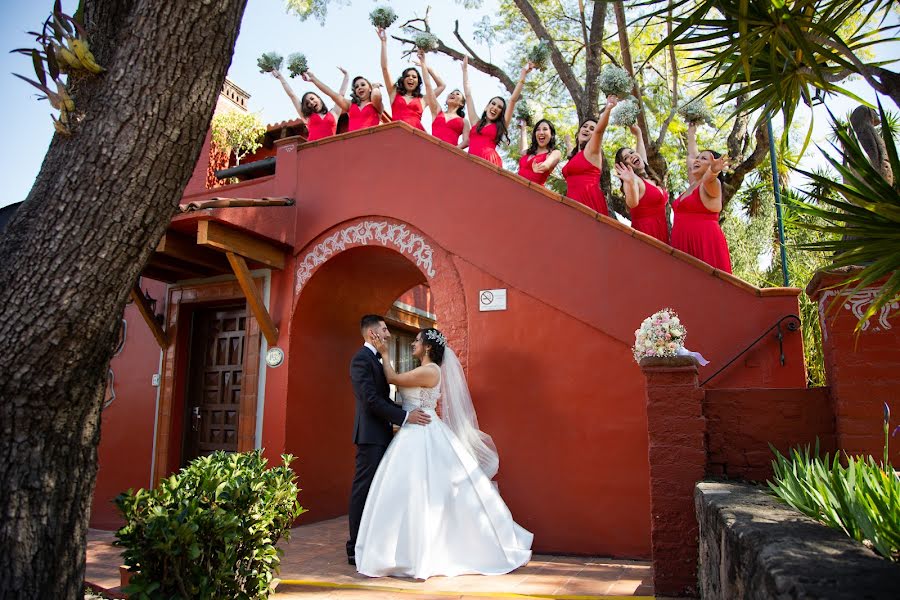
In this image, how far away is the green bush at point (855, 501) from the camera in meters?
1.85

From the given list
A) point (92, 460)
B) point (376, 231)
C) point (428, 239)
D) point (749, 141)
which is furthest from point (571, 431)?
point (749, 141)

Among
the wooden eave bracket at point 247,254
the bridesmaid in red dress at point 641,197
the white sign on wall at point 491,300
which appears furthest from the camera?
the wooden eave bracket at point 247,254

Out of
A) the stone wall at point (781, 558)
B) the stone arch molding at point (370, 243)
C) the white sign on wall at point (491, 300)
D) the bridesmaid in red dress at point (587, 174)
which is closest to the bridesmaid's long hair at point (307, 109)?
the stone arch molding at point (370, 243)

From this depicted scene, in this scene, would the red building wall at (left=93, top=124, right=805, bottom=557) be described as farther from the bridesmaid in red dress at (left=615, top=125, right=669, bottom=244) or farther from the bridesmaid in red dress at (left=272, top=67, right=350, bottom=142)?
the bridesmaid in red dress at (left=615, top=125, right=669, bottom=244)

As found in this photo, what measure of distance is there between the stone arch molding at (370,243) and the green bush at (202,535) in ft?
11.5

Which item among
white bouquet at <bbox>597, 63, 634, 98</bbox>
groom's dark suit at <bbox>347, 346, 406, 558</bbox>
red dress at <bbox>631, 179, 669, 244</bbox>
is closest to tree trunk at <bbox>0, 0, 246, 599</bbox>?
groom's dark suit at <bbox>347, 346, 406, 558</bbox>

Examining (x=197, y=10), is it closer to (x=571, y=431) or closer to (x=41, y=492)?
(x=41, y=492)

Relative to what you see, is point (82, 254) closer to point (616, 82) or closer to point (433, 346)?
point (433, 346)

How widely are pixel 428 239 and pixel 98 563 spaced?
4.07 m

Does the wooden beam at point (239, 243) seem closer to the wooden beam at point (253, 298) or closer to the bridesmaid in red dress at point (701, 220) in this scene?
the wooden beam at point (253, 298)

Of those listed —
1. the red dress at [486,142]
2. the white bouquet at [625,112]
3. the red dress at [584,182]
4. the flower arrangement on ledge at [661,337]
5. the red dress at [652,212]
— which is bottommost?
the flower arrangement on ledge at [661,337]

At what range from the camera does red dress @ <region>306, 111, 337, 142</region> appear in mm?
8203

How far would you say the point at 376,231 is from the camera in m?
7.13

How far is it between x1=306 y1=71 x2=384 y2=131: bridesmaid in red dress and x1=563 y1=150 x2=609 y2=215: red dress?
8.17 ft
